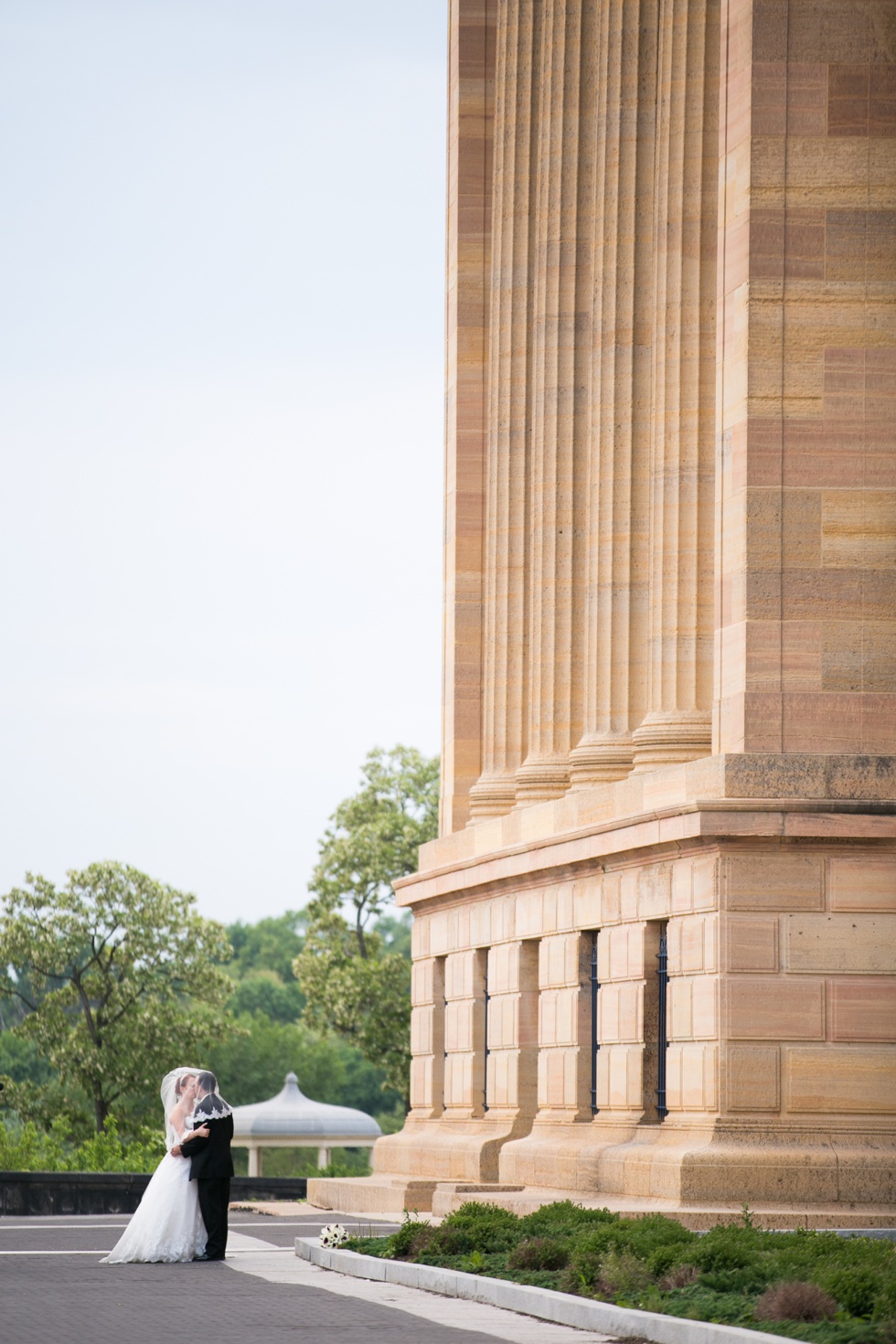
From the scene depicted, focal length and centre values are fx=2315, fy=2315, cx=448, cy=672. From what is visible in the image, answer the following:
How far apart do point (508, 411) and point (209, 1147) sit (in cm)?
1983

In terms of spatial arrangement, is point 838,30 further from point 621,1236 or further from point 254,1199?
point 254,1199

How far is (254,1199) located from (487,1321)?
25.6 m

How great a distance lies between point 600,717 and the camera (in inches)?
1399

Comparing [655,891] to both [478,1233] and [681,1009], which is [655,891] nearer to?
[681,1009]

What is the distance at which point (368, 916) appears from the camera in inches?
2972

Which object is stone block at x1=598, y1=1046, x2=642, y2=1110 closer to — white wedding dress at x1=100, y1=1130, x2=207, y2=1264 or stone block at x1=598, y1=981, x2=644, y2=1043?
stone block at x1=598, y1=981, x2=644, y2=1043

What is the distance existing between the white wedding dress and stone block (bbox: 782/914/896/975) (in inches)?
292

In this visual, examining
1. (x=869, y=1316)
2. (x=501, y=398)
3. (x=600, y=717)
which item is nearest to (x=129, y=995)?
(x=501, y=398)

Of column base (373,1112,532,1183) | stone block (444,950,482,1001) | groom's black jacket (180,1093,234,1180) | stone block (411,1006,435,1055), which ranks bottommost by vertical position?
column base (373,1112,532,1183)

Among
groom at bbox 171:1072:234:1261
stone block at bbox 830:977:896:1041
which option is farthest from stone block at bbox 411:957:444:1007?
groom at bbox 171:1072:234:1261

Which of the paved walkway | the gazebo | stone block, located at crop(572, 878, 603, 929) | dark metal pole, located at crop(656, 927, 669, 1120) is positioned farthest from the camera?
the gazebo

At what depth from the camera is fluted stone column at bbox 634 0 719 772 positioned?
3253cm

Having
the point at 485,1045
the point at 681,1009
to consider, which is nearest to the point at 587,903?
the point at 681,1009

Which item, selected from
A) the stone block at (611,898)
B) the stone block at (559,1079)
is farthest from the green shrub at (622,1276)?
the stone block at (559,1079)
